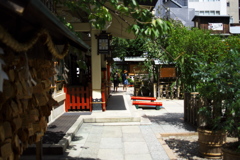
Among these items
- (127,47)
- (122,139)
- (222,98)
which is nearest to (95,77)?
(122,139)

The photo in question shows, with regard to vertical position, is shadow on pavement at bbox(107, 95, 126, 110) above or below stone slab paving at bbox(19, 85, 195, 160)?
above

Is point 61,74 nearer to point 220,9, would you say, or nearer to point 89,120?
point 89,120

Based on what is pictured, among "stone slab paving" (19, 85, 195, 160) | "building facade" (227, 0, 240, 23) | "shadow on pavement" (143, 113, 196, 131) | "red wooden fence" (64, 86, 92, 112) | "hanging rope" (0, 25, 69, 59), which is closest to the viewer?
"hanging rope" (0, 25, 69, 59)

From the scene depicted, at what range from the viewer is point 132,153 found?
5926 millimetres

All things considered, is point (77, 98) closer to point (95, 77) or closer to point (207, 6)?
point (95, 77)

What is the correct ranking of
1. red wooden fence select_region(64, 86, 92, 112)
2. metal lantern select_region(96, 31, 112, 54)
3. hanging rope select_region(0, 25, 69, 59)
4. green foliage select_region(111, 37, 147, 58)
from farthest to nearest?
1. green foliage select_region(111, 37, 147, 58)
2. red wooden fence select_region(64, 86, 92, 112)
3. metal lantern select_region(96, 31, 112, 54)
4. hanging rope select_region(0, 25, 69, 59)

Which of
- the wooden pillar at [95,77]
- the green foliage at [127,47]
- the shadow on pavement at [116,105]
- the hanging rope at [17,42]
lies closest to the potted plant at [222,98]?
the hanging rope at [17,42]

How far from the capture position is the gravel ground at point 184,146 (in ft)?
19.9

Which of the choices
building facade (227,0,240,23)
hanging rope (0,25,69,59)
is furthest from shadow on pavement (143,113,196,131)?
building facade (227,0,240,23)

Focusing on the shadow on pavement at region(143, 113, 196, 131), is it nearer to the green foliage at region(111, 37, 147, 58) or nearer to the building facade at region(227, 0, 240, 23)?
the green foliage at region(111, 37, 147, 58)

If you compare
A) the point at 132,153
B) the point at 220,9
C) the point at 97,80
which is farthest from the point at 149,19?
the point at 220,9

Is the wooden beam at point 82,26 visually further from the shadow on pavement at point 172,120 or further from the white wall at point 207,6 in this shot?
the white wall at point 207,6

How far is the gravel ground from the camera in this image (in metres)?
6.05

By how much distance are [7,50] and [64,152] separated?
3922 millimetres
